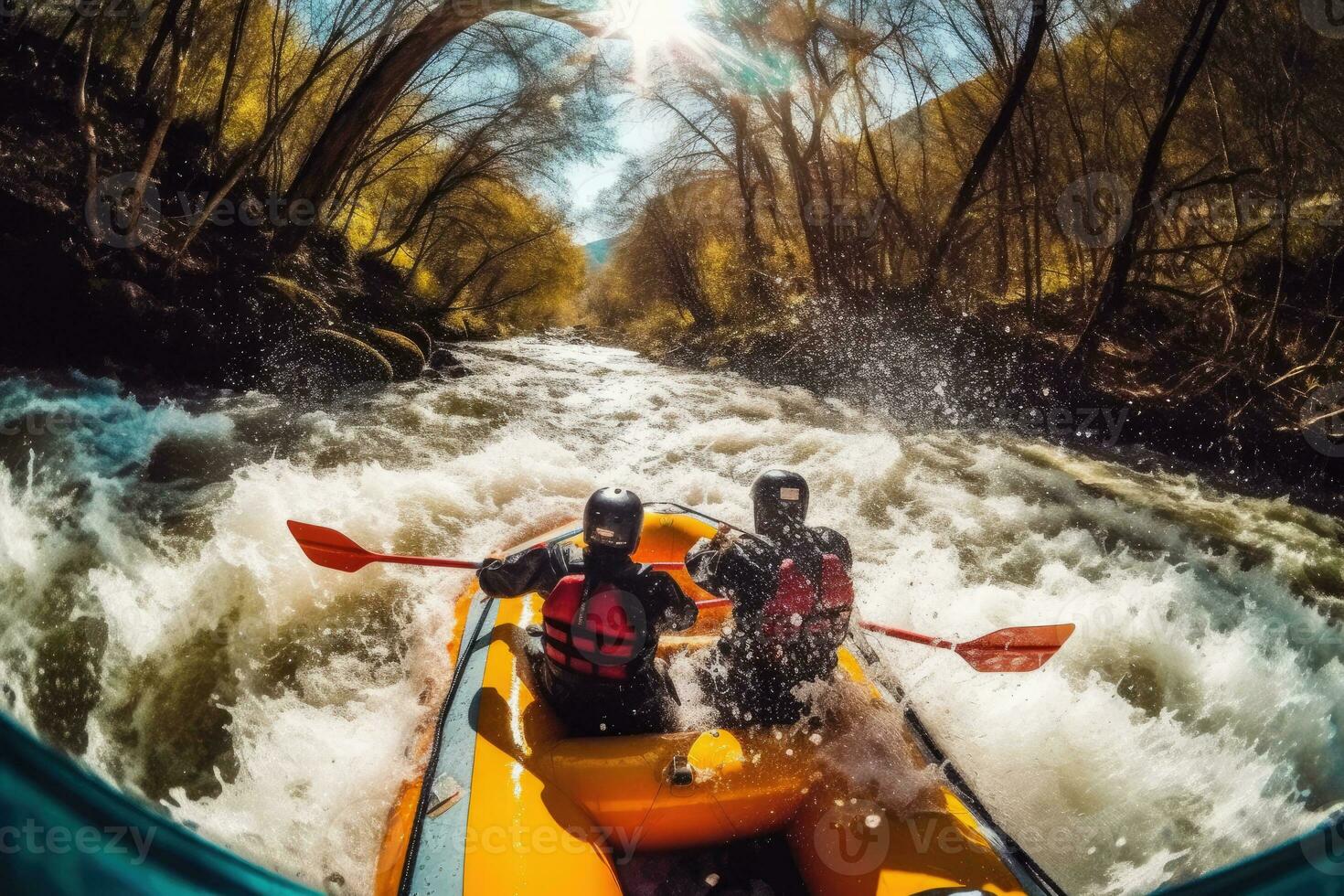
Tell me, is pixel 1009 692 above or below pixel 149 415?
below

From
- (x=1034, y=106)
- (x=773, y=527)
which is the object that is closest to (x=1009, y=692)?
(x=773, y=527)

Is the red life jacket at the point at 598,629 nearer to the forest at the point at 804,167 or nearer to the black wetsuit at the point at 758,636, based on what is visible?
the black wetsuit at the point at 758,636

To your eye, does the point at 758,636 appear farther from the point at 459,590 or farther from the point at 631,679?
the point at 459,590

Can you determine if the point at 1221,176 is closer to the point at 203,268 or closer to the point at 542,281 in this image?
the point at 203,268

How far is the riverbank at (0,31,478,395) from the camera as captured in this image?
6.58 metres

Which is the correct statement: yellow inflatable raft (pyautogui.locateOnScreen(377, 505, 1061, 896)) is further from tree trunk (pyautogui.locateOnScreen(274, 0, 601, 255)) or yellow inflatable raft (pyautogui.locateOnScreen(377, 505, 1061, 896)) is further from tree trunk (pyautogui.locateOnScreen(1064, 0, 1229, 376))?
tree trunk (pyautogui.locateOnScreen(274, 0, 601, 255))

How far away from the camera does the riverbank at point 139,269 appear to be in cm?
658

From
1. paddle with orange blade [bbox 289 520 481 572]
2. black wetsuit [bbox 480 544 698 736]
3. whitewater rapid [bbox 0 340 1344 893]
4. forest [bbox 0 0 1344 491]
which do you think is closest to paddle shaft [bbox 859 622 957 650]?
whitewater rapid [bbox 0 340 1344 893]

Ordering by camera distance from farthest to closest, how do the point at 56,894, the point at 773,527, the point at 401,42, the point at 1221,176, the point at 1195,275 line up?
the point at 1195,275
the point at 401,42
the point at 1221,176
the point at 773,527
the point at 56,894

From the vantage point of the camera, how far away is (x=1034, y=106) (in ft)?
40.5

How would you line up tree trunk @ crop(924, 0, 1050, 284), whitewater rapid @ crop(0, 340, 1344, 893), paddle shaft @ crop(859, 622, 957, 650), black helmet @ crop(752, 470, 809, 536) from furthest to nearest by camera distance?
1. tree trunk @ crop(924, 0, 1050, 284)
2. paddle shaft @ crop(859, 622, 957, 650)
3. whitewater rapid @ crop(0, 340, 1344, 893)
4. black helmet @ crop(752, 470, 809, 536)

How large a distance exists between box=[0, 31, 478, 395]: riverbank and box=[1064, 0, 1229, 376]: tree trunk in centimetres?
1078

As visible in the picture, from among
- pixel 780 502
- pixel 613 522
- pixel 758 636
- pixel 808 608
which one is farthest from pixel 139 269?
pixel 808 608

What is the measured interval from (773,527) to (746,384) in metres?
11.9
